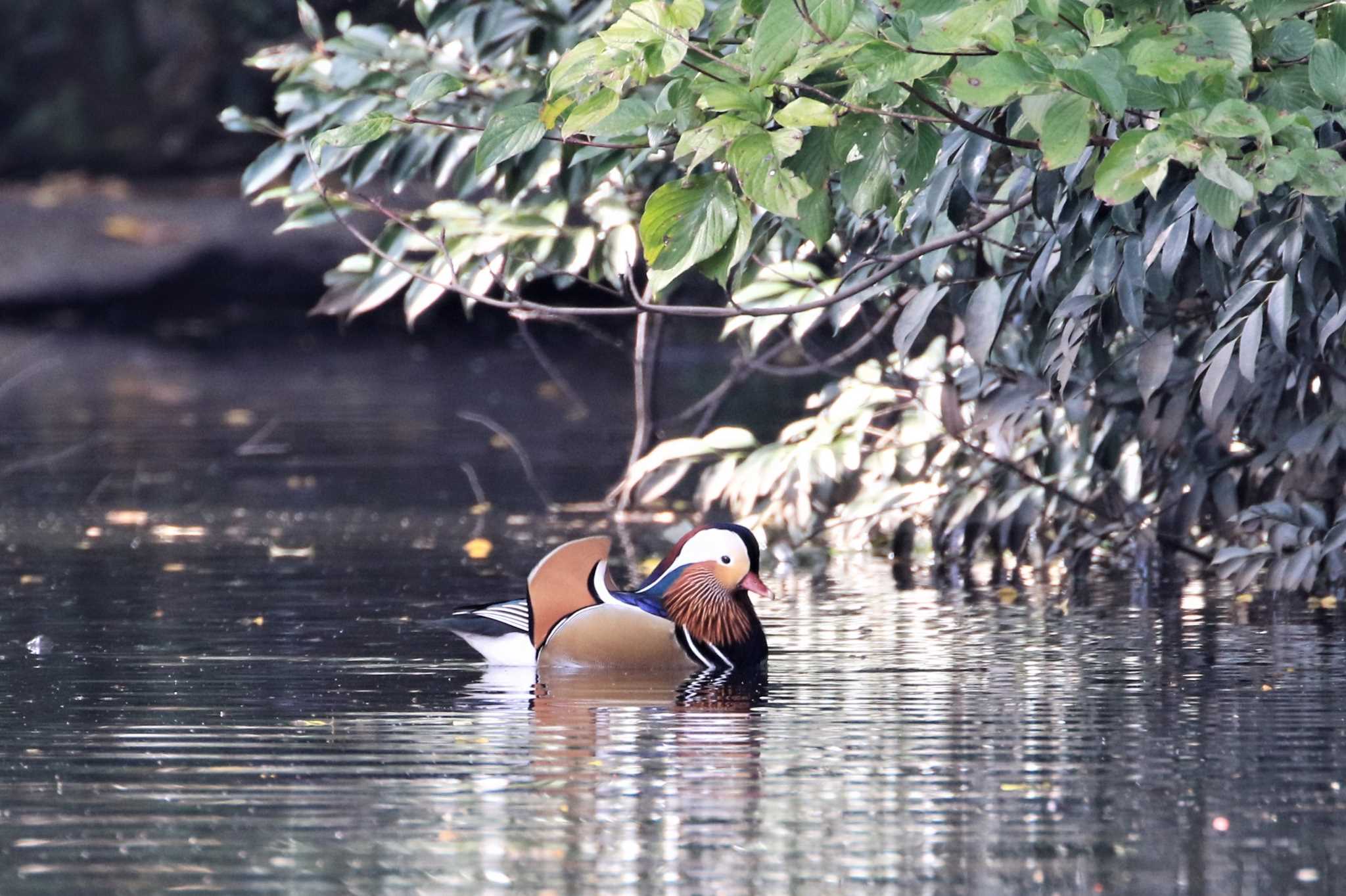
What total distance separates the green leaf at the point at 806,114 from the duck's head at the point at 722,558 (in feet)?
6.32

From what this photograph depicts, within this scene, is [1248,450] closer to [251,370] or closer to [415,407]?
[415,407]

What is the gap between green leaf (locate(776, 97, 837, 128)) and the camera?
16.5 feet

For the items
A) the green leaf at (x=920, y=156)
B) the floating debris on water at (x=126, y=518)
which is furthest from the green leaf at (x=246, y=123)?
→ the green leaf at (x=920, y=156)

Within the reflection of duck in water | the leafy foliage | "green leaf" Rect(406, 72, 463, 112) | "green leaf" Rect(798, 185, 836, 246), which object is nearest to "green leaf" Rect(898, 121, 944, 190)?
the leafy foliage

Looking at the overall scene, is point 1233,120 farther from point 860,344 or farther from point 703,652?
point 860,344

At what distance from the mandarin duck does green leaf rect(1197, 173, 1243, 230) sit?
2.07m

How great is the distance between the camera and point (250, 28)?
30.0m

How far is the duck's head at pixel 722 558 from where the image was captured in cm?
675

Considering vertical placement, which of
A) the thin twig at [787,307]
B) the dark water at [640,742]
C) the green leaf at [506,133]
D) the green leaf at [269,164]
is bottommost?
the dark water at [640,742]

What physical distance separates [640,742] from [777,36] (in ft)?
5.70

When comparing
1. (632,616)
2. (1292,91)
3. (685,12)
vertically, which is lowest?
(632,616)

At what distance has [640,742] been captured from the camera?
5.68 meters

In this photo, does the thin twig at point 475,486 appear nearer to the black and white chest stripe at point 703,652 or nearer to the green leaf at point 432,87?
the black and white chest stripe at point 703,652

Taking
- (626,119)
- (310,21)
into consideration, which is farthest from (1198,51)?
(310,21)
